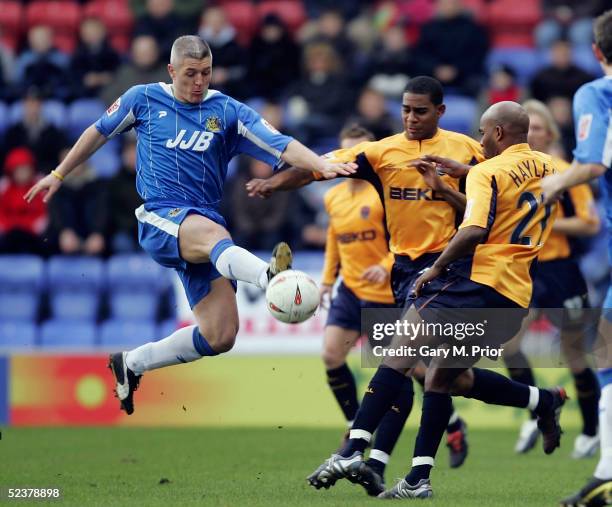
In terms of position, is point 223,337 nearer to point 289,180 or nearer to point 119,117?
point 289,180

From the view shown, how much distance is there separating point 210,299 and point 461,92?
9214 millimetres

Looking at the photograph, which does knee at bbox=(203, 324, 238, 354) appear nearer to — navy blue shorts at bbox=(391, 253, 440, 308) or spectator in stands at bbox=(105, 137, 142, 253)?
navy blue shorts at bbox=(391, 253, 440, 308)

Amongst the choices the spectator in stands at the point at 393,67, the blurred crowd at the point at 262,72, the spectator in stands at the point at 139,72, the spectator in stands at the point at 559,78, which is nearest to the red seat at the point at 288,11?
the blurred crowd at the point at 262,72

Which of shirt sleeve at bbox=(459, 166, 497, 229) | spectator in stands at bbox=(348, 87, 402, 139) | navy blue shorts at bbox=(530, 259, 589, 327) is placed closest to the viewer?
shirt sleeve at bbox=(459, 166, 497, 229)

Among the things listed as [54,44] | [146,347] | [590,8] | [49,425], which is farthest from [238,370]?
[590,8]

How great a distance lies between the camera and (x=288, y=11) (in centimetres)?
1914

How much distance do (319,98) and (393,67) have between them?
1.15 m

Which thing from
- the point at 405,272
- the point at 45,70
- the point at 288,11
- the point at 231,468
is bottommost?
the point at 231,468

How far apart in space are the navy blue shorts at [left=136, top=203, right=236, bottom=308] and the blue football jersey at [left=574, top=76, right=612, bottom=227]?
2.91 metres

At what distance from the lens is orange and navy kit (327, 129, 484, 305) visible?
832cm

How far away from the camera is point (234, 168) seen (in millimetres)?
16266

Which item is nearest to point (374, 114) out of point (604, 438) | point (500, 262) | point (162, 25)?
point (162, 25)

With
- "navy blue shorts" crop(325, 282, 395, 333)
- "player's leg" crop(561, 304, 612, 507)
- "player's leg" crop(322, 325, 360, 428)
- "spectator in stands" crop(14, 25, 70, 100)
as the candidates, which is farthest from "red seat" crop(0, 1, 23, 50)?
"player's leg" crop(561, 304, 612, 507)

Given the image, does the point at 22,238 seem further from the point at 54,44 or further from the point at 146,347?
the point at 146,347
